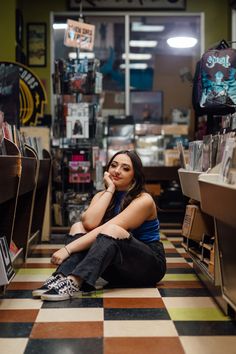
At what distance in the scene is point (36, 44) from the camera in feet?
27.6

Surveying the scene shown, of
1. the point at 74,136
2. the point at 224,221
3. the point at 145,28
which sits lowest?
the point at 224,221

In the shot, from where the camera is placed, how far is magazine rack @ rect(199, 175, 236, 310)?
2.42 meters

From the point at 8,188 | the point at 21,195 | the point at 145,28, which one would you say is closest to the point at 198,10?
the point at 145,28

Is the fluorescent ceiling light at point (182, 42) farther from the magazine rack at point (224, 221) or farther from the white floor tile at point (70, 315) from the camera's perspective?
the white floor tile at point (70, 315)

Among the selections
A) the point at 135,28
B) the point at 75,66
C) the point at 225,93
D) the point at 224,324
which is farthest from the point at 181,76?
the point at 224,324

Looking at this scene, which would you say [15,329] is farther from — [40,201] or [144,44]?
[144,44]

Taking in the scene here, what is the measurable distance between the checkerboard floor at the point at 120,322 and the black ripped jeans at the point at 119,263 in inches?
3.9

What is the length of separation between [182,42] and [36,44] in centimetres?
217

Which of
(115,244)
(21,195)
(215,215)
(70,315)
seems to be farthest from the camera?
(21,195)

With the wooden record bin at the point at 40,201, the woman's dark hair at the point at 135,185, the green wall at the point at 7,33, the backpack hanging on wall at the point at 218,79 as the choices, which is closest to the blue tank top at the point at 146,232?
the woman's dark hair at the point at 135,185

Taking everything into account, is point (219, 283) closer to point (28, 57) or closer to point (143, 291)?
point (143, 291)

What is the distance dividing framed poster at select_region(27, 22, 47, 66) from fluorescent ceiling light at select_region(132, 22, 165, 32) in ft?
4.76

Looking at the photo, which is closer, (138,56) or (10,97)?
(10,97)

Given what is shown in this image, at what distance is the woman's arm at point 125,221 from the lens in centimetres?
356
